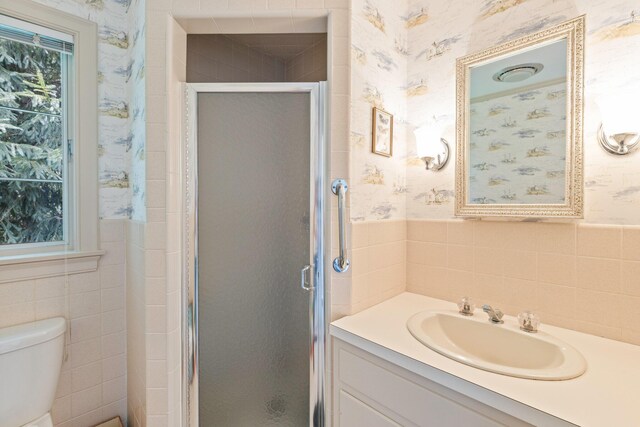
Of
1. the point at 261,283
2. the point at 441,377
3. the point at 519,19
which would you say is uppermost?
the point at 519,19

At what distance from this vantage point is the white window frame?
147 cm

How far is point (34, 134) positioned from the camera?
1.44 m

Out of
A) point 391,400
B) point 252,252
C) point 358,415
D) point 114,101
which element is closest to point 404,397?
point 391,400

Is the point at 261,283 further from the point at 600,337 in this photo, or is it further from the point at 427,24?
the point at 427,24

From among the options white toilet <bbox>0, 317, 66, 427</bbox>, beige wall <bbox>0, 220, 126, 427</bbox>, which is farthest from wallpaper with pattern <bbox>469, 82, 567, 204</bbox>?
white toilet <bbox>0, 317, 66, 427</bbox>

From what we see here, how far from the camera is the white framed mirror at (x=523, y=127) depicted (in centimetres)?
111

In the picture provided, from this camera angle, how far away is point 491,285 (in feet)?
4.38

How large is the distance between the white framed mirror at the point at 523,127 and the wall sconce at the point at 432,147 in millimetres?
77

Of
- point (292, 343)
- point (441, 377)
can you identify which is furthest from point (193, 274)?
point (441, 377)

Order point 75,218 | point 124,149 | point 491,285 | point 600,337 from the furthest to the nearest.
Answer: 1. point 124,149
2. point 75,218
3. point 491,285
4. point 600,337

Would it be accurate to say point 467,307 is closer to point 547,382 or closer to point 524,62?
point 547,382

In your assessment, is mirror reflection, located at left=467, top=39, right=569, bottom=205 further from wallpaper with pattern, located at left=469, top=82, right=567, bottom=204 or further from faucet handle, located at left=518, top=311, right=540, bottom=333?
faucet handle, located at left=518, top=311, right=540, bottom=333

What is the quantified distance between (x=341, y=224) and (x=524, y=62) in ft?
3.32

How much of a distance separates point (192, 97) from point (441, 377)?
1.46 m
